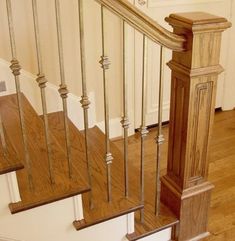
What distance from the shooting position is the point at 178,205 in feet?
5.67

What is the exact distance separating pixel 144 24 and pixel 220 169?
1519 mm

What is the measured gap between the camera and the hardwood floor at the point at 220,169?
6.67 ft

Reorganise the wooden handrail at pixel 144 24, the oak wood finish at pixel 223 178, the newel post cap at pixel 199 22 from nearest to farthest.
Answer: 1. the wooden handrail at pixel 144 24
2. the newel post cap at pixel 199 22
3. the oak wood finish at pixel 223 178

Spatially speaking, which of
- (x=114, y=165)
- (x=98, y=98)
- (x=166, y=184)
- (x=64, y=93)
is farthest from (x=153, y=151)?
(x=64, y=93)

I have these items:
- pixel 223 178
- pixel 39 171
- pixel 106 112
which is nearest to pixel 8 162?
pixel 39 171

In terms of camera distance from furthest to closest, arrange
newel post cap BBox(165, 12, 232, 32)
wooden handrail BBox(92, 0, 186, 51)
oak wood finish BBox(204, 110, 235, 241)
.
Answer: oak wood finish BBox(204, 110, 235, 241) → newel post cap BBox(165, 12, 232, 32) → wooden handrail BBox(92, 0, 186, 51)

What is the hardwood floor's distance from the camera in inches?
80.0

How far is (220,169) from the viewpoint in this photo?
256 cm

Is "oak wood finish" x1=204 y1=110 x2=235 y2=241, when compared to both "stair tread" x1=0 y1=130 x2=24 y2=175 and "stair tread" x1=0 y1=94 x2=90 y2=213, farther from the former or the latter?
"stair tread" x1=0 y1=130 x2=24 y2=175

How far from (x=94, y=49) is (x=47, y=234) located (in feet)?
4.70

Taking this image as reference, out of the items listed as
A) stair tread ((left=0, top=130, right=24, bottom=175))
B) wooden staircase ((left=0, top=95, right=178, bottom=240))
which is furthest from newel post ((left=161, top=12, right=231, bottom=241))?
stair tread ((left=0, top=130, right=24, bottom=175))

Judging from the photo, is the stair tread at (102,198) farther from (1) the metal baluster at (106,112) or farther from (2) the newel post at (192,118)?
(2) the newel post at (192,118)

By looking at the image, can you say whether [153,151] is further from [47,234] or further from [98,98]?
[47,234]

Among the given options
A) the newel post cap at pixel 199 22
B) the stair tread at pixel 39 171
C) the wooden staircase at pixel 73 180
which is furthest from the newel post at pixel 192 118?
the stair tread at pixel 39 171
